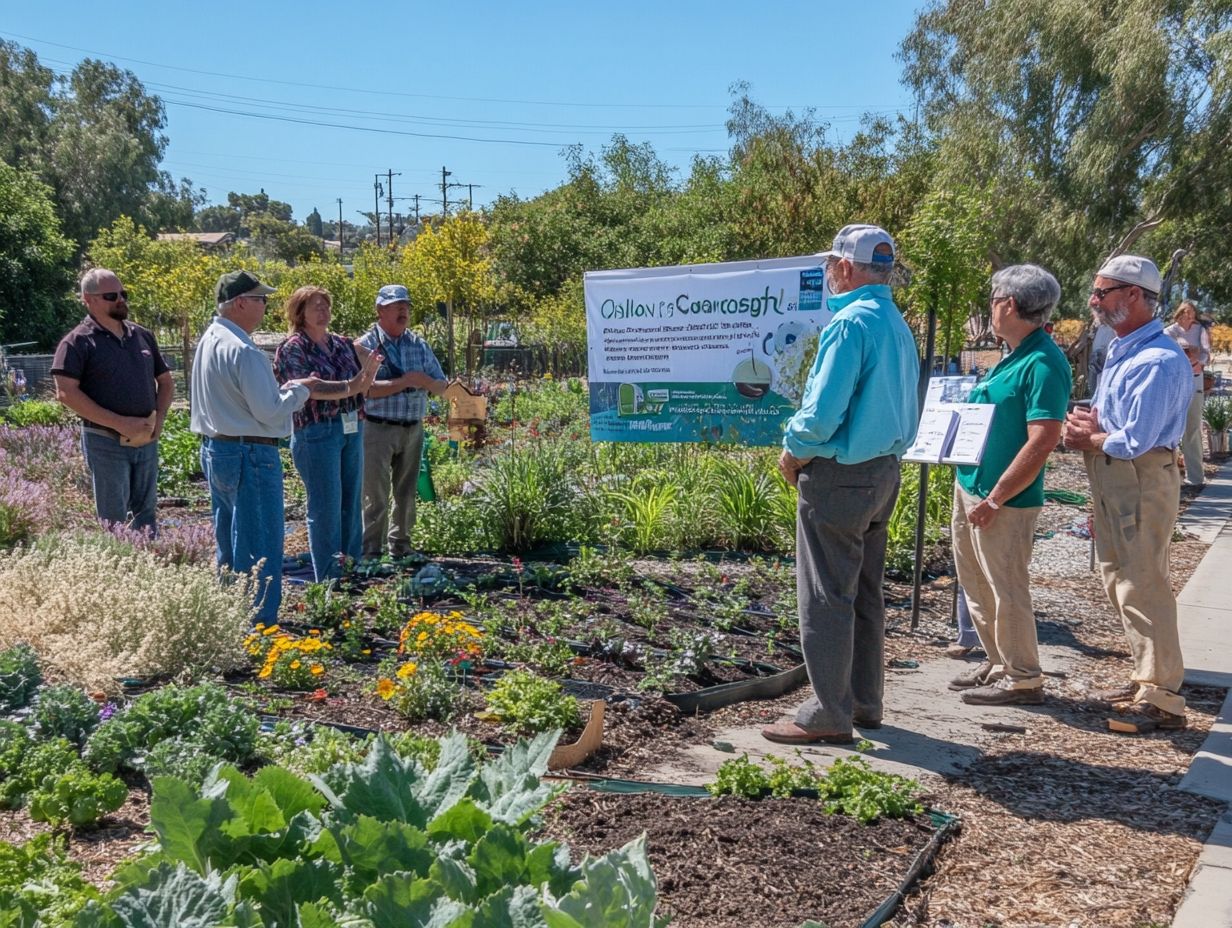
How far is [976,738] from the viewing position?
4.74 m

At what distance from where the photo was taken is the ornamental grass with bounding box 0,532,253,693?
193 inches

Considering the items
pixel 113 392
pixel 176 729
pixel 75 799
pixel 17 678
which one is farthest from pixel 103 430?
Result: pixel 75 799

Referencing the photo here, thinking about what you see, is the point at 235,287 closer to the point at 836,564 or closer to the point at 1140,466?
the point at 836,564

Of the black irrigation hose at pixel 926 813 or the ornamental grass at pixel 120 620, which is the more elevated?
the ornamental grass at pixel 120 620

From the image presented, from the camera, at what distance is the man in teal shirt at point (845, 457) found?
4184mm

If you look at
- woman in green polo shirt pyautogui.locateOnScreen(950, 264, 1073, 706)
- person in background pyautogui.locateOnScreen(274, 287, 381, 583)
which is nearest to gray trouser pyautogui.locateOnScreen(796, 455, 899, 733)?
woman in green polo shirt pyautogui.locateOnScreen(950, 264, 1073, 706)

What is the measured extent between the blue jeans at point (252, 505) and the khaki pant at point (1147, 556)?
401cm

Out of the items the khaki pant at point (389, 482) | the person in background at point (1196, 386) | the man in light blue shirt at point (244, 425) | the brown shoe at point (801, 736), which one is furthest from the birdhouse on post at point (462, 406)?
the person in background at point (1196, 386)

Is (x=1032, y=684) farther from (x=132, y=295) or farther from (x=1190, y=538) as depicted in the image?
(x=132, y=295)

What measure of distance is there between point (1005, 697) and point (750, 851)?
7.54 feet

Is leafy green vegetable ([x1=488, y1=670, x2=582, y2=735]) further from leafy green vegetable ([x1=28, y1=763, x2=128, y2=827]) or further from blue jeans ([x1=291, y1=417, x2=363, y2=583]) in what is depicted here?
blue jeans ([x1=291, y1=417, x2=363, y2=583])

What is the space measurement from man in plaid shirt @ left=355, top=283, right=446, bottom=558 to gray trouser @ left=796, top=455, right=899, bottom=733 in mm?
3871

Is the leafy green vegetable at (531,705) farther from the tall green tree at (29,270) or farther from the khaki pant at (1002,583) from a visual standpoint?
the tall green tree at (29,270)

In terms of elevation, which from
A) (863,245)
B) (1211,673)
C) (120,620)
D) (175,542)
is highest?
(863,245)
